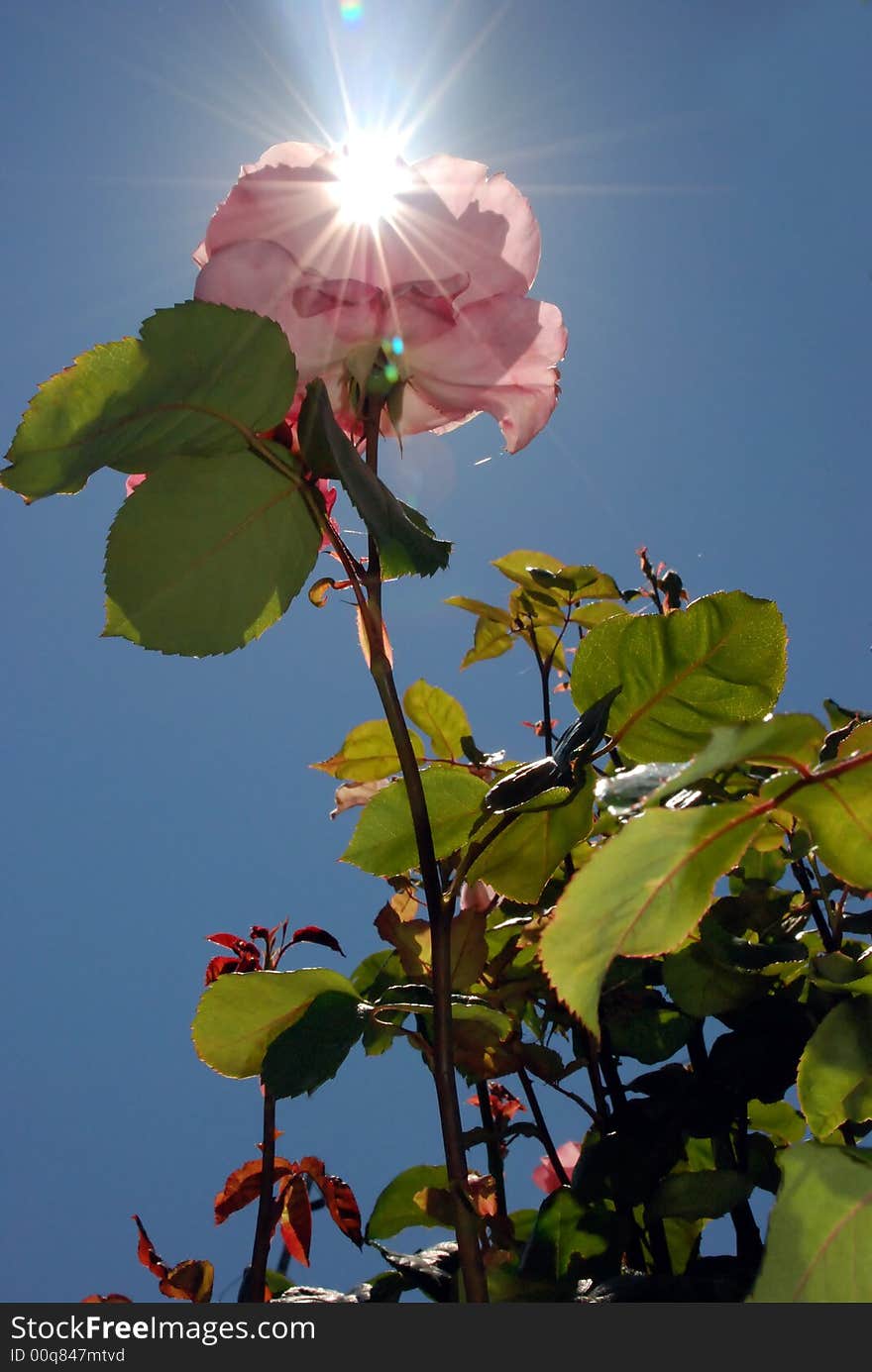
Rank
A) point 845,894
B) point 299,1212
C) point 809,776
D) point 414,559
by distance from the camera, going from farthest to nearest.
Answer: point 299,1212 < point 845,894 < point 414,559 < point 809,776

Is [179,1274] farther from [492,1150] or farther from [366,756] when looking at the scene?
[366,756]

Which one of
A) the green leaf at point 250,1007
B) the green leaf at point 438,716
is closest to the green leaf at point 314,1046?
the green leaf at point 250,1007

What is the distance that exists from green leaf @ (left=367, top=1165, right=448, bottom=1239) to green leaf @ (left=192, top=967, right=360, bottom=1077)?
12.7 inches

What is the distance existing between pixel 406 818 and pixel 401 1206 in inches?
15.7

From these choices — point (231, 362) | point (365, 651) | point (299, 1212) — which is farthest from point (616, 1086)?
point (231, 362)

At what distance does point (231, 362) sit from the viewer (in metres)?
0.42

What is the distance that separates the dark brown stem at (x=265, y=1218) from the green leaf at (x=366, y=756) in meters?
0.27

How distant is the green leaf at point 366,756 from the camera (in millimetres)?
800

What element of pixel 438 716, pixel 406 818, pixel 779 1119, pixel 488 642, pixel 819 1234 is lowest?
pixel 819 1234

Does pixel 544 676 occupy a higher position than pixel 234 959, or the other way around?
pixel 544 676

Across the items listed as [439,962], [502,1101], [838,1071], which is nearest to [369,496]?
[439,962]

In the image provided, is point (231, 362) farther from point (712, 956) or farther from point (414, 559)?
point (712, 956)

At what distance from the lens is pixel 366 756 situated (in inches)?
31.6

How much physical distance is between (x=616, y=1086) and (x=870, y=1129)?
6.5 inches
